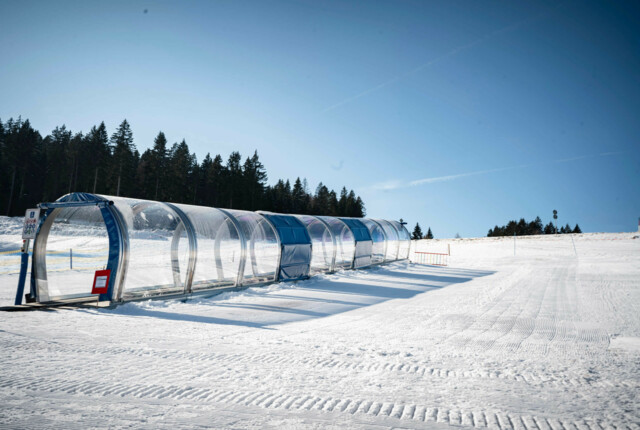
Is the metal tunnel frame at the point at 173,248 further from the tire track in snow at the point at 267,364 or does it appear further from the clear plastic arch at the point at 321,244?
the tire track in snow at the point at 267,364

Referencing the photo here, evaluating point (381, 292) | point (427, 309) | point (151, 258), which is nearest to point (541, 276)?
point (381, 292)

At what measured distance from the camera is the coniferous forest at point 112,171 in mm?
45438

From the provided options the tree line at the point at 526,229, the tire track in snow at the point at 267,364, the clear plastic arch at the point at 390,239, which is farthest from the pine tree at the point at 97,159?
the tree line at the point at 526,229

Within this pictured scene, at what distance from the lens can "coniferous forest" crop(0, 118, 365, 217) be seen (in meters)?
45.4

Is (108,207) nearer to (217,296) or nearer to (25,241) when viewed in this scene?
(25,241)

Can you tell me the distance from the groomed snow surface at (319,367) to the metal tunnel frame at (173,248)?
3.30 ft

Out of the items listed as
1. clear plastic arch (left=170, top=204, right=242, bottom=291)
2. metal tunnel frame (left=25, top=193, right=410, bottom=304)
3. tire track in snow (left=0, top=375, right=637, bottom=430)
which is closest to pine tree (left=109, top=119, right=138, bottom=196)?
metal tunnel frame (left=25, top=193, right=410, bottom=304)

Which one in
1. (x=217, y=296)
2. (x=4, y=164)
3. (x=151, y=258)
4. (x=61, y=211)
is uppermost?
(x=4, y=164)

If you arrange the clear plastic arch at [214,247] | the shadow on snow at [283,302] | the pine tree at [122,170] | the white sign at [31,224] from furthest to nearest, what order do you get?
the pine tree at [122,170] → the clear plastic arch at [214,247] → the white sign at [31,224] → the shadow on snow at [283,302]

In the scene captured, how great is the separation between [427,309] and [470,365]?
4350 mm


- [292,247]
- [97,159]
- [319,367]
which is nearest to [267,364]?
[319,367]

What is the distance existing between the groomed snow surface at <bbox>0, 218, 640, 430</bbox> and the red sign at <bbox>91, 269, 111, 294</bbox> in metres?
0.54

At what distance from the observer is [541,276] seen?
16.3 metres

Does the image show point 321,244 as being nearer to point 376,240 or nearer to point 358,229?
point 358,229
